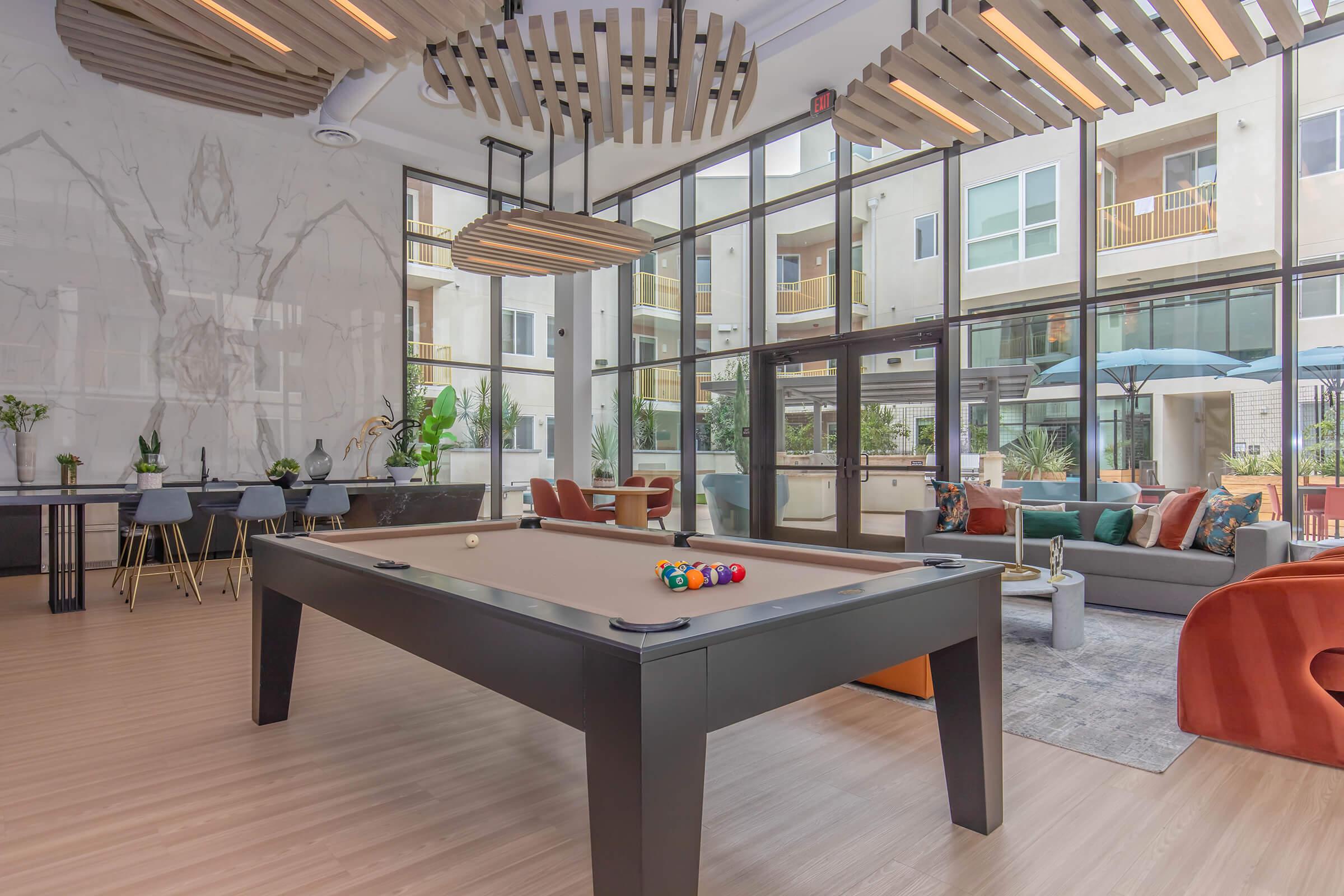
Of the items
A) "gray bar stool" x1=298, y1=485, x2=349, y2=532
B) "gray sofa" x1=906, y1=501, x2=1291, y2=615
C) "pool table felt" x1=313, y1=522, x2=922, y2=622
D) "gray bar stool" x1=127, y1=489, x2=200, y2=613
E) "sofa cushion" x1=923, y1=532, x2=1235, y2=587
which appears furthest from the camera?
"gray bar stool" x1=298, y1=485, x2=349, y2=532

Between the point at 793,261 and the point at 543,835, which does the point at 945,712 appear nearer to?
the point at 543,835

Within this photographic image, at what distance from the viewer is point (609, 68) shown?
4.02 m

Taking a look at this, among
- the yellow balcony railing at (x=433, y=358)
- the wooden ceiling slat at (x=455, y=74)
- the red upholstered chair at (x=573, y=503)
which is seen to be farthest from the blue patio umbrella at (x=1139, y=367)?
the yellow balcony railing at (x=433, y=358)

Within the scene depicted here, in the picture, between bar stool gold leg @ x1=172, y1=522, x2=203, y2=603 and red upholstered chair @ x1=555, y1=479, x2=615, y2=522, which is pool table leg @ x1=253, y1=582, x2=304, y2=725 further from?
red upholstered chair @ x1=555, y1=479, x2=615, y2=522

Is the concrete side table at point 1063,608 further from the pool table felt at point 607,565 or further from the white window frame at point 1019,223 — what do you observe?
the white window frame at point 1019,223

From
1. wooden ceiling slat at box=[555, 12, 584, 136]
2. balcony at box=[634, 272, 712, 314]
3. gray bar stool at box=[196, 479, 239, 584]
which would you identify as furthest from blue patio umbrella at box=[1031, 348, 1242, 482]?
gray bar stool at box=[196, 479, 239, 584]

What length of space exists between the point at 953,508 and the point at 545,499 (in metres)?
4.20

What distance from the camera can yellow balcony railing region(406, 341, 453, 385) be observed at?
9.23 m

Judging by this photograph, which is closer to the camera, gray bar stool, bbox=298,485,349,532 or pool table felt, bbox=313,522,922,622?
pool table felt, bbox=313,522,922,622

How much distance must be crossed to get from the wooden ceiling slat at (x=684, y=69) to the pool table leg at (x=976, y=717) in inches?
118

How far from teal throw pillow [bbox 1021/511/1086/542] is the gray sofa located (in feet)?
0.35

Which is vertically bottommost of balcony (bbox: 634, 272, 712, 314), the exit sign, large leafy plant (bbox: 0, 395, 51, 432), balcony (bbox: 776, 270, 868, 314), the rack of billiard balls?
the rack of billiard balls

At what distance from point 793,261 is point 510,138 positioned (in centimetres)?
359

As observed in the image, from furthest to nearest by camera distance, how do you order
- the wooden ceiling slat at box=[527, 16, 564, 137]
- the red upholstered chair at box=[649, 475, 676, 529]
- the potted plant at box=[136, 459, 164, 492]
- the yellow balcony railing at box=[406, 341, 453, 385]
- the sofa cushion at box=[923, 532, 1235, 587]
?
1. the yellow balcony railing at box=[406, 341, 453, 385]
2. the red upholstered chair at box=[649, 475, 676, 529]
3. the potted plant at box=[136, 459, 164, 492]
4. the sofa cushion at box=[923, 532, 1235, 587]
5. the wooden ceiling slat at box=[527, 16, 564, 137]
